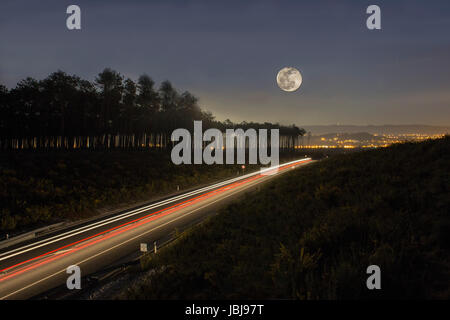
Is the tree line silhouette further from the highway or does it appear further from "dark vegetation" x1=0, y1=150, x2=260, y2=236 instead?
the highway

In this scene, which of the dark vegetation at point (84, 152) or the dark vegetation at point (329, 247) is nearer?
the dark vegetation at point (329, 247)

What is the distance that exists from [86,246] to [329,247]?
12.7 m

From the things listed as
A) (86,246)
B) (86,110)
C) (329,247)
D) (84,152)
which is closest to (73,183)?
(86,246)

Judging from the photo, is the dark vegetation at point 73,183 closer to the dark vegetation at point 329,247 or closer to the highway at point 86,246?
the highway at point 86,246

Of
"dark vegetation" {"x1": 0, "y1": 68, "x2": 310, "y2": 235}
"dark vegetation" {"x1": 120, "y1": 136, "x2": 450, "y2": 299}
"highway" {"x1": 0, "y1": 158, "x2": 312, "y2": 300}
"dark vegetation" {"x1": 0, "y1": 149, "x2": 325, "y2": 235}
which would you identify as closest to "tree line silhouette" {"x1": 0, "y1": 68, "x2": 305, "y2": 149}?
"dark vegetation" {"x1": 0, "y1": 68, "x2": 310, "y2": 235}

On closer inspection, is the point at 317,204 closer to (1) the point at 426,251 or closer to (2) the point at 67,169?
(1) the point at 426,251

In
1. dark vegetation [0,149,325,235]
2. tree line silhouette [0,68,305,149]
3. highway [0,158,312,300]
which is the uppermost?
tree line silhouette [0,68,305,149]

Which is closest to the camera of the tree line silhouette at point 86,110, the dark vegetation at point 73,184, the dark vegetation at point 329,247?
the dark vegetation at point 329,247

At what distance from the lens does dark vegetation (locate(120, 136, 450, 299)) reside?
18.1ft

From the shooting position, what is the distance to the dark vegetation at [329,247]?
5.51 m

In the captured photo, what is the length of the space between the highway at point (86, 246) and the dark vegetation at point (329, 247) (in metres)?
3.67

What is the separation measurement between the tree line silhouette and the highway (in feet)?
137

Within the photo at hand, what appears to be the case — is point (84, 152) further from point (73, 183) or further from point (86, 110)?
point (86, 110)

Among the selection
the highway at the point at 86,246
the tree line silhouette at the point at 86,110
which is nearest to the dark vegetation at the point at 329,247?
the highway at the point at 86,246
